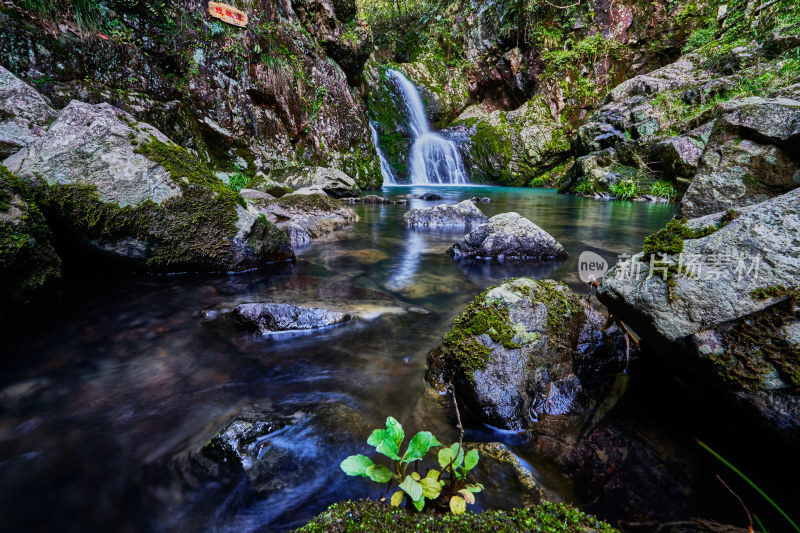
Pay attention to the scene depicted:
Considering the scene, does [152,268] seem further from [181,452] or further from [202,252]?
[181,452]

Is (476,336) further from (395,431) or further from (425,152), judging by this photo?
(425,152)

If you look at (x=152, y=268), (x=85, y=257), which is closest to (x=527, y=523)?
(x=152, y=268)

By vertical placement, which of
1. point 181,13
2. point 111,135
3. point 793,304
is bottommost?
point 793,304

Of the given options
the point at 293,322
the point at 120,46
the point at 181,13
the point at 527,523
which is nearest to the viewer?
the point at 527,523

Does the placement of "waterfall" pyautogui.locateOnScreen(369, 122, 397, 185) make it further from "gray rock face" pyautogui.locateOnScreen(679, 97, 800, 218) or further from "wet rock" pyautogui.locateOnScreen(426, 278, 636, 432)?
"wet rock" pyautogui.locateOnScreen(426, 278, 636, 432)

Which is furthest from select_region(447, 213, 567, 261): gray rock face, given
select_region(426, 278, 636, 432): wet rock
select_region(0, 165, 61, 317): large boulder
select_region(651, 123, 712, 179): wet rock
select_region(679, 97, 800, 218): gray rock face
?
select_region(651, 123, 712, 179): wet rock

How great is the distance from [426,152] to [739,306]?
23.4 m

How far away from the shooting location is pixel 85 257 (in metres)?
4.35

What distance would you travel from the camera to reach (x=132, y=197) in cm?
420

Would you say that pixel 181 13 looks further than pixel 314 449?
Yes

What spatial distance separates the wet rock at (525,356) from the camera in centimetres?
214

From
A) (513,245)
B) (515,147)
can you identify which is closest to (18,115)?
(513,245)

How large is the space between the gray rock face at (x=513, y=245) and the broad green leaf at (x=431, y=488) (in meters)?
5.02

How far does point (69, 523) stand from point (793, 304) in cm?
330
